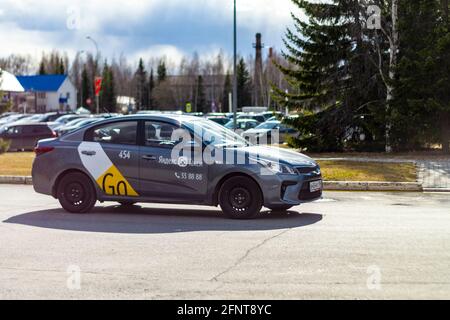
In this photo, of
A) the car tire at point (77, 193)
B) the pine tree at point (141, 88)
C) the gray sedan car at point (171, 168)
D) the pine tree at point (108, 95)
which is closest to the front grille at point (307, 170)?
the gray sedan car at point (171, 168)

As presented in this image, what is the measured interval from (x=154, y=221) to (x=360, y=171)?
8466 mm

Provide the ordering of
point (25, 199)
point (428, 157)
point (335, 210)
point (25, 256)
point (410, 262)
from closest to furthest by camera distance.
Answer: point (410, 262), point (25, 256), point (335, 210), point (25, 199), point (428, 157)

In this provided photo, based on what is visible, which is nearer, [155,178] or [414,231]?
[414,231]

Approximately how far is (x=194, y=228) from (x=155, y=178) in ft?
4.31

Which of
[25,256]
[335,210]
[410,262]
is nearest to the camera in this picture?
[410,262]

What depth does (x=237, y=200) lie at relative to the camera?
9.94 metres

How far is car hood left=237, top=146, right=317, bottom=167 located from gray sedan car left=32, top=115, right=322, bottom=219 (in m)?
0.01

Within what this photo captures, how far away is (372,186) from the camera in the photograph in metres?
15.4

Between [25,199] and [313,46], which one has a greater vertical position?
[313,46]

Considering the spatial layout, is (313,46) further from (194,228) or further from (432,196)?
(194,228)

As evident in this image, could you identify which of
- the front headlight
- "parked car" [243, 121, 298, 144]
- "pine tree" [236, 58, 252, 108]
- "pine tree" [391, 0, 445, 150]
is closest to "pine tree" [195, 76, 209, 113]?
"pine tree" [236, 58, 252, 108]

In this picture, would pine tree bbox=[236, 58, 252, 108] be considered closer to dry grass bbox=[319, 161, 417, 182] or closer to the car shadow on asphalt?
dry grass bbox=[319, 161, 417, 182]

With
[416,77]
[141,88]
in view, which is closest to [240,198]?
[416,77]

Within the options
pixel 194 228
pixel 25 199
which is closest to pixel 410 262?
pixel 194 228
